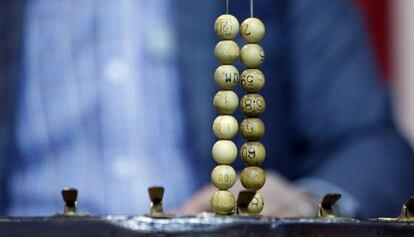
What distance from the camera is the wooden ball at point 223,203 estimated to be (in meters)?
0.74

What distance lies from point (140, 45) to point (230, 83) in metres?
0.90

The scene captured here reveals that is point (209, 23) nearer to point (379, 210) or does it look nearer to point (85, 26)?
point (85, 26)

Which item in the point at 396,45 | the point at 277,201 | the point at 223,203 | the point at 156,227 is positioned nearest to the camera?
the point at 156,227

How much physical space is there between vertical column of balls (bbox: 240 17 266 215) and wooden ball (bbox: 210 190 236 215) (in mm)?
35

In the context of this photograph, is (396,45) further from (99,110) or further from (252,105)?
(252,105)

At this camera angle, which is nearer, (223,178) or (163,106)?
(223,178)

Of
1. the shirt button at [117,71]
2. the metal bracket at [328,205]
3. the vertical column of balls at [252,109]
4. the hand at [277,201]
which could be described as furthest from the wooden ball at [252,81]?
the shirt button at [117,71]

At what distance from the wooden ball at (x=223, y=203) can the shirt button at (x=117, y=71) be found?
3.00 ft

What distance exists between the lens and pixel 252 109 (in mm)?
776

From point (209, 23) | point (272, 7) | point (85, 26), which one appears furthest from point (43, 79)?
point (272, 7)

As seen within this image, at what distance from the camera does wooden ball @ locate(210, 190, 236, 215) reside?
736 mm

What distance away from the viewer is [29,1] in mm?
1700

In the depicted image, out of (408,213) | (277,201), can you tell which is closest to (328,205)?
(408,213)

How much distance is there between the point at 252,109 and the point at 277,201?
67 centimetres
